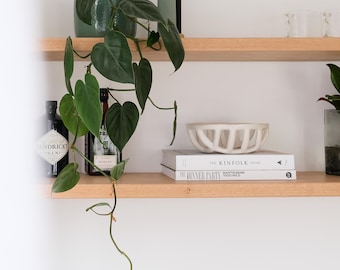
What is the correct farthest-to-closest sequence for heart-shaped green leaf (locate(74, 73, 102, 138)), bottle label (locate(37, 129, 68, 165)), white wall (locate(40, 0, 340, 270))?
white wall (locate(40, 0, 340, 270)) < bottle label (locate(37, 129, 68, 165)) < heart-shaped green leaf (locate(74, 73, 102, 138))

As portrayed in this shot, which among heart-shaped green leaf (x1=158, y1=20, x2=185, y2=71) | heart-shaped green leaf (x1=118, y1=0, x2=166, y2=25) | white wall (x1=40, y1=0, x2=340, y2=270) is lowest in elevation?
white wall (x1=40, y1=0, x2=340, y2=270)

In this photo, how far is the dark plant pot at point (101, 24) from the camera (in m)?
1.11

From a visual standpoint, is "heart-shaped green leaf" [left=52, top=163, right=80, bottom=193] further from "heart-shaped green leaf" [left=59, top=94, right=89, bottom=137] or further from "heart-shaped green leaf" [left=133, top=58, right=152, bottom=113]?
"heart-shaped green leaf" [left=133, top=58, right=152, bottom=113]

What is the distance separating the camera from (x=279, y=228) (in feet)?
4.48

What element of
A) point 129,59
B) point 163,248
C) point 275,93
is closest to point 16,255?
point 163,248

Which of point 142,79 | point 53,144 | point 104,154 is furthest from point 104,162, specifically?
point 142,79

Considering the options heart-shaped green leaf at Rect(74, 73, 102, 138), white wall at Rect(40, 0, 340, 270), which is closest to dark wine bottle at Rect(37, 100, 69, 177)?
white wall at Rect(40, 0, 340, 270)

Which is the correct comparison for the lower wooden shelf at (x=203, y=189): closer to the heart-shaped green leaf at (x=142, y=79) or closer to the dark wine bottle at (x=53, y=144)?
the dark wine bottle at (x=53, y=144)

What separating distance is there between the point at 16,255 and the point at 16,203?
0.13m

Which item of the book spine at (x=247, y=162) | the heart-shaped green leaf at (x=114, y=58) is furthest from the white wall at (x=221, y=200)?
the heart-shaped green leaf at (x=114, y=58)

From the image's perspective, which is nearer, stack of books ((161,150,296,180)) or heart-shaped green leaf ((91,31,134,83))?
heart-shaped green leaf ((91,31,134,83))

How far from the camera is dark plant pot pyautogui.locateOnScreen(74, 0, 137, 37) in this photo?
111 centimetres

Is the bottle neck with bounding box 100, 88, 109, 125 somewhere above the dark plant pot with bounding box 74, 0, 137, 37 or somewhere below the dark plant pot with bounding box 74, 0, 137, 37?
below

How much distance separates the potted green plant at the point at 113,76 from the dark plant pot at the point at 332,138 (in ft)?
1.44
